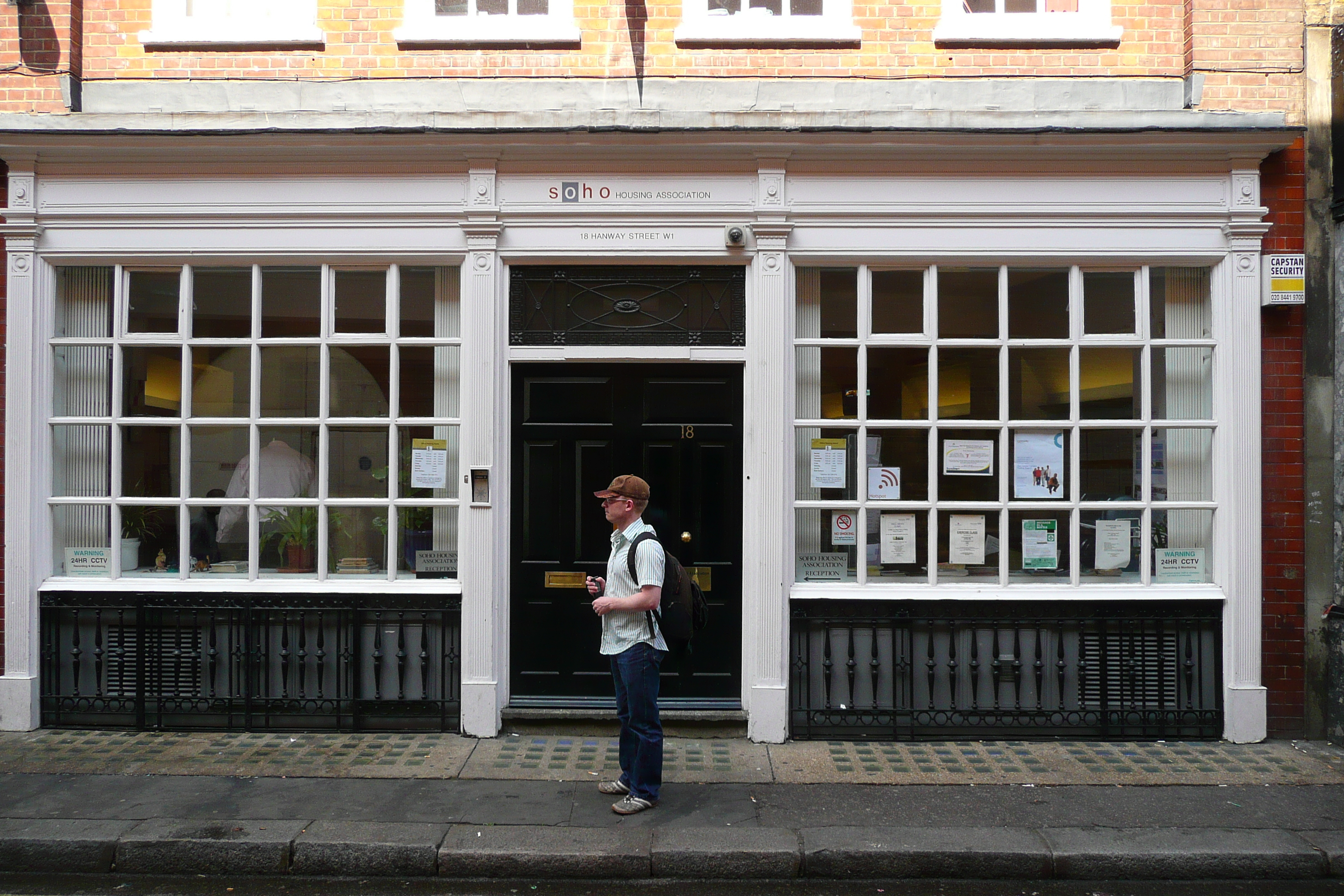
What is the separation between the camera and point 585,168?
6203 millimetres

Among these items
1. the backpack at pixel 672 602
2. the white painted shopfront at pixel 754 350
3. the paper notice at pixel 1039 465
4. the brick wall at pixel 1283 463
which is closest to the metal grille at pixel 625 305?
the white painted shopfront at pixel 754 350

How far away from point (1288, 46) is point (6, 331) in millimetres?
9185

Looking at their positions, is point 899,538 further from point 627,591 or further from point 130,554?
point 130,554

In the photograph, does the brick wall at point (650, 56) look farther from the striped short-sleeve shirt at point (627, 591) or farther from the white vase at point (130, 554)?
the striped short-sleeve shirt at point (627, 591)

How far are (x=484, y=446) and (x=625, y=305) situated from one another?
1.39 metres

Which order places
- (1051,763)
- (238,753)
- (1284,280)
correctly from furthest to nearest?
(1284,280) → (238,753) → (1051,763)

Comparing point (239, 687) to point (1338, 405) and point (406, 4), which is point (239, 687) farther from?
point (1338, 405)

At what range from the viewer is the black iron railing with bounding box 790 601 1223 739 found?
6.13 m

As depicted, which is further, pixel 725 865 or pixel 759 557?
pixel 759 557

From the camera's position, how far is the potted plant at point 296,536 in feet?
21.0

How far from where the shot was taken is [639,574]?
466cm

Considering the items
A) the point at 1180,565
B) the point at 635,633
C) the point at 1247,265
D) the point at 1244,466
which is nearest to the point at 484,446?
the point at 635,633

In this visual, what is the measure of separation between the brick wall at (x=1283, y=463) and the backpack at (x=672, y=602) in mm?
4220

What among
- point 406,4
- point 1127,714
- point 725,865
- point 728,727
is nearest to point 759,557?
point 728,727
